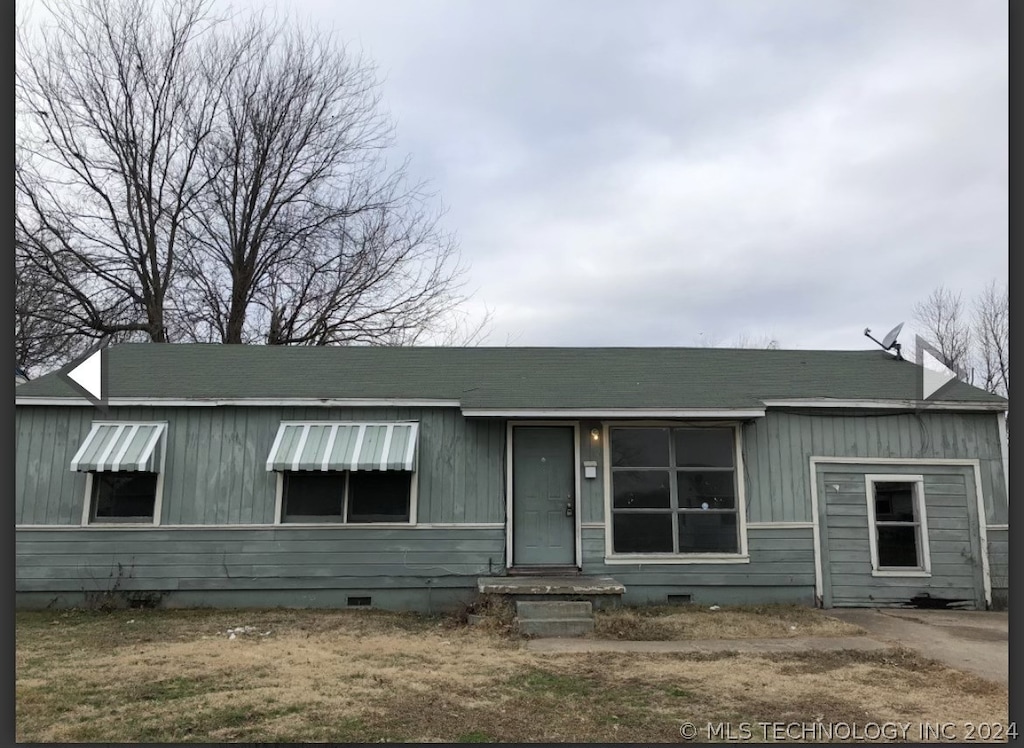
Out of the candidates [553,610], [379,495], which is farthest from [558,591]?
[379,495]

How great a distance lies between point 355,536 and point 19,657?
371cm

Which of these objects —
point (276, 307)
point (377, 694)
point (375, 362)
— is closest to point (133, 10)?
point (276, 307)

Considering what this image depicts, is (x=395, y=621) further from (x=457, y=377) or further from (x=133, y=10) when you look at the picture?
(x=133, y=10)

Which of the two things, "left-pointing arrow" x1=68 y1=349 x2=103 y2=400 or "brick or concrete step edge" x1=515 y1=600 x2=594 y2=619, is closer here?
"brick or concrete step edge" x1=515 y1=600 x2=594 y2=619

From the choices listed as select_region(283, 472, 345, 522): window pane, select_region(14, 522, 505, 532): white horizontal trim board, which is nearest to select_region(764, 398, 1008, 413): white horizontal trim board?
select_region(14, 522, 505, 532): white horizontal trim board

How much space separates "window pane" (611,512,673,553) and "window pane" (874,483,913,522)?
2798 mm

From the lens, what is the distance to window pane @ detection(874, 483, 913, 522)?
9.50 metres

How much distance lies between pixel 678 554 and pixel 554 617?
7.57ft

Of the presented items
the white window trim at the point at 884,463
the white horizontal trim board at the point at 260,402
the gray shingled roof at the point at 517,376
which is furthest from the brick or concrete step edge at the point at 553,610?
the white window trim at the point at 884,463

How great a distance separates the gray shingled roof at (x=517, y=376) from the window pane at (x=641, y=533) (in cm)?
152

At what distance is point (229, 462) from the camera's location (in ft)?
30.9

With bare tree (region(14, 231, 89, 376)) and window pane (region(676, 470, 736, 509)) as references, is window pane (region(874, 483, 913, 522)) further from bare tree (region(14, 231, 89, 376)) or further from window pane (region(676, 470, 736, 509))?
bare tree (region(14, 231, 89, 376))

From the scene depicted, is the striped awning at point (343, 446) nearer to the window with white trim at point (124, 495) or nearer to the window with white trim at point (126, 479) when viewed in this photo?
the window with white trim at point (126, 479)

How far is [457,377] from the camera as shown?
10.4 metres
